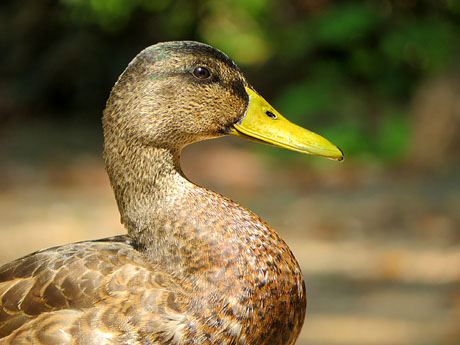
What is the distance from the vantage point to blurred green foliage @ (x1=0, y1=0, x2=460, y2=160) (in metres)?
8.16

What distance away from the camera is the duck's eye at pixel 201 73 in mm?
2082

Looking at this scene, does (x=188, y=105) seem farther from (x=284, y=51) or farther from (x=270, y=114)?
(x=284, y=51)

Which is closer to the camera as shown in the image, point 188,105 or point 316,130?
point 188,105

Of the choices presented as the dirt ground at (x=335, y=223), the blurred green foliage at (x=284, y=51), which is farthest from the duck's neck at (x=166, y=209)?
the blurred green foliage at (x=284, y=51)

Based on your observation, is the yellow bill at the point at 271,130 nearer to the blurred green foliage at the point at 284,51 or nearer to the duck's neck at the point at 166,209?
the duck's neck at the point at 166,209

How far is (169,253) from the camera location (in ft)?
6.55

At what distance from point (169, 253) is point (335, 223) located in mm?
3791

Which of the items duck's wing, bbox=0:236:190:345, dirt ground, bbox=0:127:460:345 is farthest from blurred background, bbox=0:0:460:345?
duck's wing, bbox=0:236:190:345

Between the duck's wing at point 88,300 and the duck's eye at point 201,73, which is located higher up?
the duck's eye at point 201,73

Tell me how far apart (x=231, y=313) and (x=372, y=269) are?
309 centimetres

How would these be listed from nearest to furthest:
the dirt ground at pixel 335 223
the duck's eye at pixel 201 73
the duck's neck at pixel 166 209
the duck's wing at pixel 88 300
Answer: the duck's wing at pixel 88 300
the duck's neck at pixel 166 209
the duck's eye at pixel 201 73
the dirt ground at pixel 335 223

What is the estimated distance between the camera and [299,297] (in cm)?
203

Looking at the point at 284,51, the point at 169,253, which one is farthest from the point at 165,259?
the point at 284,51

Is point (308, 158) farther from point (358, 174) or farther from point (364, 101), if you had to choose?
point (364, 101)
